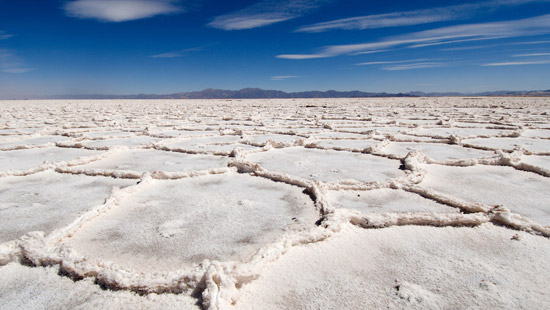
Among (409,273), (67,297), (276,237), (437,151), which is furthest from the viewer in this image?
(437,151)

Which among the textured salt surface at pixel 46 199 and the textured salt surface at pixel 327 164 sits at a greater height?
the textured salt surface at pixel 46 199

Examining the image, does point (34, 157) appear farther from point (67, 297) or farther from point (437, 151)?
point (437, 151)

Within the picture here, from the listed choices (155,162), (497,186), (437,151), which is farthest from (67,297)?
(437,151)

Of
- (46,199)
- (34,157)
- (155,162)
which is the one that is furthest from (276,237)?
(34,157)

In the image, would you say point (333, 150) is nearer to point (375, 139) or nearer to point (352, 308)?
point (375, 139)

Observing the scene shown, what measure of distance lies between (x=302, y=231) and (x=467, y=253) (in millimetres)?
533

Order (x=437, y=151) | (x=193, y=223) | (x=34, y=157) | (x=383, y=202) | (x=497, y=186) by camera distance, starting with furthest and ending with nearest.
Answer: (x=437, y=151), (x=34, y=157), (x=497, y=186), (x=383, y=202), (x=193, y=223)

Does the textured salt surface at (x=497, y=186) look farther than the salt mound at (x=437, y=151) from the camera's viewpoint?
No

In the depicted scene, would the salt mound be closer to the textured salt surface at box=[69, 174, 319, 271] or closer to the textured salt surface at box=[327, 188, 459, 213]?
the textured salt surface at box=[327, 188, 459, 213]

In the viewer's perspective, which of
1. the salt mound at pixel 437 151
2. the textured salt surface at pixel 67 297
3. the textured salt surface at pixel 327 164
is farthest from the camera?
the salt mound at pixel 437 151

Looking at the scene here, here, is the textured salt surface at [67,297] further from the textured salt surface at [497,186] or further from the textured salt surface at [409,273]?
the textured salt surface at [497,186]

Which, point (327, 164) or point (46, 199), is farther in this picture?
point (327, 164)

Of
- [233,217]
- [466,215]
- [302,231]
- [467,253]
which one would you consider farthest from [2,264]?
[466,215]

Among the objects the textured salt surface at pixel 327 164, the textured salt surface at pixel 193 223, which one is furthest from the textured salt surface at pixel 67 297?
the textured salt surface at pixel 327 164
